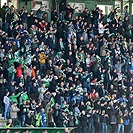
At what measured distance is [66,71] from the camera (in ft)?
113

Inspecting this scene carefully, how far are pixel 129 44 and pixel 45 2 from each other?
5916 mm

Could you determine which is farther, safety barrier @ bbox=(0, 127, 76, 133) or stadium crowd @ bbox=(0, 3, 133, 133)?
stadium crowd @ bbox=(0, 3, 133, 133)

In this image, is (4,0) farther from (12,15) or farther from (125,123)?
(125,123)

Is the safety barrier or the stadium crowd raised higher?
the stadium crowd

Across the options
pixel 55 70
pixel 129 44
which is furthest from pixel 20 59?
pixel 129 44

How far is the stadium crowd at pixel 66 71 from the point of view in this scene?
1271 inches

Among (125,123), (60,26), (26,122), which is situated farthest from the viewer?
(60,26)

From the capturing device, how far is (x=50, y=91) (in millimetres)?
33438

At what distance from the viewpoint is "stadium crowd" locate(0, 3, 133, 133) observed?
32281 mm

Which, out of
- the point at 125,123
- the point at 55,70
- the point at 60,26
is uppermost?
the point at 60,26

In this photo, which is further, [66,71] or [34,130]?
[66,71]

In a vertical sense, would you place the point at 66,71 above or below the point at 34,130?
above

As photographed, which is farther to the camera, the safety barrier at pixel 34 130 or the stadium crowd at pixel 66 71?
the stadium crowd at pixel 66 71

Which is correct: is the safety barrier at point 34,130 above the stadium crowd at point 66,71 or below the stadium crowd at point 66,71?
below
